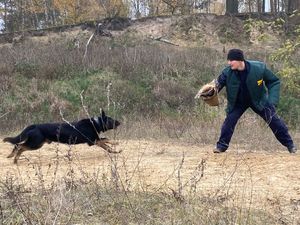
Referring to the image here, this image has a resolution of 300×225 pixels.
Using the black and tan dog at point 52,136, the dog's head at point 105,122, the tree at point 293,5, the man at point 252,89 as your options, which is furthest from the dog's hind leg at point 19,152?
the tree at point 293,5

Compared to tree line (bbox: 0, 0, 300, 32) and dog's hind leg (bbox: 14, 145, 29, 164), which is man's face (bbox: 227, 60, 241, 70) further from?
tree line (bbox: 0, 0, 300, 32)

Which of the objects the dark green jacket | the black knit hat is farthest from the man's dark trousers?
the black knit hat

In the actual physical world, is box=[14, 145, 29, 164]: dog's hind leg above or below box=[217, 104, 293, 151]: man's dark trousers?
below

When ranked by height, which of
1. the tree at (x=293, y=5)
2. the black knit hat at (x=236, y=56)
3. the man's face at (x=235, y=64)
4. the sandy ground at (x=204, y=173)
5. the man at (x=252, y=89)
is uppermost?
the tree at (x=293, y=5)

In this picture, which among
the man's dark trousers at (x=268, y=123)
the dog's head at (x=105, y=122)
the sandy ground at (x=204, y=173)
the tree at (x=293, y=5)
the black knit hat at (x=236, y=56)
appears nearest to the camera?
the sandy ground at (x=204, y=173)

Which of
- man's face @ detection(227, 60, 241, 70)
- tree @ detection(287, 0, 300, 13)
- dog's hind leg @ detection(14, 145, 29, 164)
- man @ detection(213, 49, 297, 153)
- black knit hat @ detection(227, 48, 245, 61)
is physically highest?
tree @ detection(287, 0, 300, 13)

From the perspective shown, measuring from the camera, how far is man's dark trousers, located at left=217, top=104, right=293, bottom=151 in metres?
8.67

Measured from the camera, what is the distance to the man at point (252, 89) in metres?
8.60

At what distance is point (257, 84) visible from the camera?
339 inches

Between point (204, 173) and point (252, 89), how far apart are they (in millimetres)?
2148

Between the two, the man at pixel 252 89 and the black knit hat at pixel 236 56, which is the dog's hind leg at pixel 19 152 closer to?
the man at pixel 252 89

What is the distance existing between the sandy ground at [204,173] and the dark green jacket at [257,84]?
3.07ft

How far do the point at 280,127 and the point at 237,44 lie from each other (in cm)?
1940

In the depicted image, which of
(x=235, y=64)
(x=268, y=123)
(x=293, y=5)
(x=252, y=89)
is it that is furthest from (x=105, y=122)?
(x=293, y=5)
